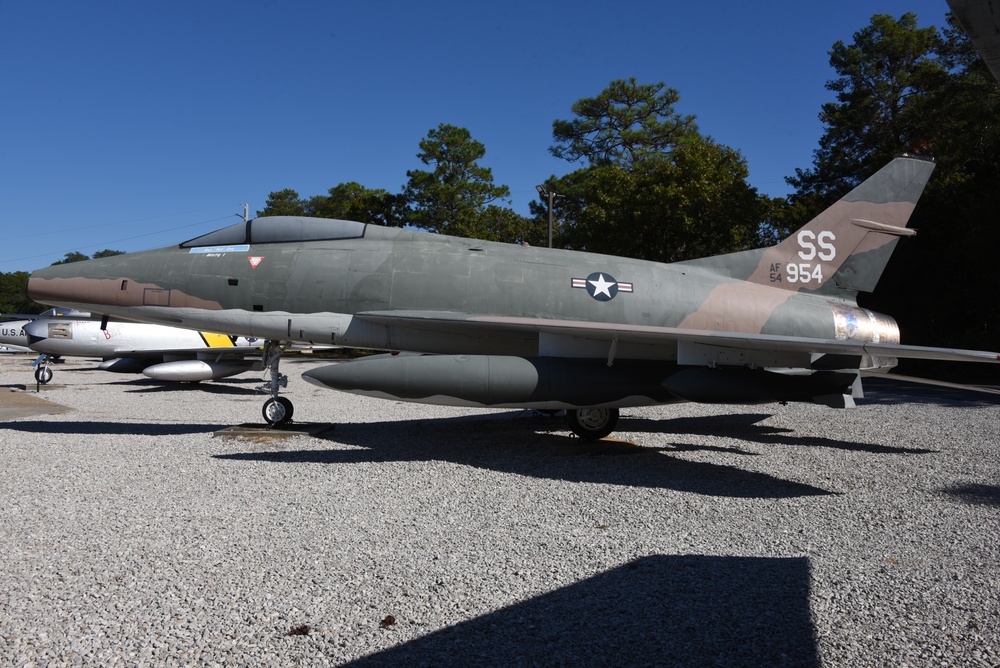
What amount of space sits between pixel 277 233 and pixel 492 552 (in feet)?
19.1

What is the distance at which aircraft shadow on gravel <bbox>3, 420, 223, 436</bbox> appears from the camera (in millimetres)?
8797

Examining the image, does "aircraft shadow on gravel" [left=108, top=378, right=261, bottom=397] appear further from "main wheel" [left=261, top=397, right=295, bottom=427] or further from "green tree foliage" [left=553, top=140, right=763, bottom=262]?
"green tree foliage" [left=553, top=140, right=763, bottom=262]

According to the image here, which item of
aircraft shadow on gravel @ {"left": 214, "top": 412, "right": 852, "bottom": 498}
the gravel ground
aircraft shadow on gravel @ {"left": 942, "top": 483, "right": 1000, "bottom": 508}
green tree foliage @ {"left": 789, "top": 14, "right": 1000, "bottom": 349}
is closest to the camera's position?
the gravel ground

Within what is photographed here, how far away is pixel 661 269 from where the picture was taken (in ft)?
28.6

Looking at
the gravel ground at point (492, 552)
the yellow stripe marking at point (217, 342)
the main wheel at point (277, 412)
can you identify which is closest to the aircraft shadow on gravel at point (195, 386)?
the yellow stripe marking at point (217, 342)

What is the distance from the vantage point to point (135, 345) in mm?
17172

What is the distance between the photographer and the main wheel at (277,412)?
29.1ft

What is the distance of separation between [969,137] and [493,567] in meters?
27.3

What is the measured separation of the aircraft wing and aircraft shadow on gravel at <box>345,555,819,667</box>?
314 cm

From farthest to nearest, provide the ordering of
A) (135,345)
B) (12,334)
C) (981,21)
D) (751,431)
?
(12,334), (135,345), (751,431), (981,21)

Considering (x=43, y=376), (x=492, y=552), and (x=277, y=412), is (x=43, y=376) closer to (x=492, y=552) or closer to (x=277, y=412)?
(x=277, y=412)

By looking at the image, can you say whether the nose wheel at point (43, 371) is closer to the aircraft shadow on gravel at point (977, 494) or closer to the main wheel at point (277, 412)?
the main wheel at point (277, 412)

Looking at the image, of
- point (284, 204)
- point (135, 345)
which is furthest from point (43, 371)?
point (284, 204)

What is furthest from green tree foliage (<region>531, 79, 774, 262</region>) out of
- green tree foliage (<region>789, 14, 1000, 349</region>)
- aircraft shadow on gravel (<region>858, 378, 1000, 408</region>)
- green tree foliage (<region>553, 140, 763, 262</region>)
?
aircraft shadow on gravel (<region>858, 378, 1000, 408</region>)
